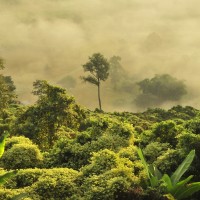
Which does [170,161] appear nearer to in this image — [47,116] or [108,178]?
[108,178]

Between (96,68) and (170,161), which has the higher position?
(96,68)

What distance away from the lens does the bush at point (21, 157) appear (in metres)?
18.9

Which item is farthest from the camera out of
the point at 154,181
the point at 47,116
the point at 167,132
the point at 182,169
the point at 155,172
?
the point at 47,116

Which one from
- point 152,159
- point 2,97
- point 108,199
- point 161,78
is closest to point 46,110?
point 2,97

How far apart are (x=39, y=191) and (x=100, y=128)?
24.4 ft

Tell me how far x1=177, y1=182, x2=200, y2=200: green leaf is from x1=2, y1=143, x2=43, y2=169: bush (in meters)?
8.33

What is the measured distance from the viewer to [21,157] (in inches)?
744

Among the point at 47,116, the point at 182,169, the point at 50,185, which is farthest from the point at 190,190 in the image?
the point at 47,116

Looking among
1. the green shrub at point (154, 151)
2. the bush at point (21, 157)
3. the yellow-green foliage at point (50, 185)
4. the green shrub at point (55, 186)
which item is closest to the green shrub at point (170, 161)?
the green shrub at point (154, 151)

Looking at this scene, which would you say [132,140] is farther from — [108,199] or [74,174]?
[108,199]

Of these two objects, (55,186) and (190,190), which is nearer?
(190,190)

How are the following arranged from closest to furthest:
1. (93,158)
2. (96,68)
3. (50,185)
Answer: (50,185)
(93,158)
(96,68)

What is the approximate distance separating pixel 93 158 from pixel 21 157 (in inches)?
182

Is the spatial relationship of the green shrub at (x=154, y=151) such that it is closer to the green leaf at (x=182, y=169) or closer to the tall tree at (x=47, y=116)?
the green leaf at (x=182, y=169)
